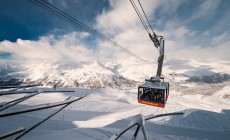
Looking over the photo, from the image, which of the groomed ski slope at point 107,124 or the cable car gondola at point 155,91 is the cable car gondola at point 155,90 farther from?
the groomed ski slope at point 107,124

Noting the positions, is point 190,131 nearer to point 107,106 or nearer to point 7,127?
point 107,106

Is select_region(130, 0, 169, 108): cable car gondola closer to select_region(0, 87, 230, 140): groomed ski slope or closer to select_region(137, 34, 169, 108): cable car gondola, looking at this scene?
select_region(137, 34, 169, 108): cable car gondola

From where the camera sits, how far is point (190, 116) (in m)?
32.4

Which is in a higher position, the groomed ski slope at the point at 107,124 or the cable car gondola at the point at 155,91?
the cable car gondola at the point at 155,91

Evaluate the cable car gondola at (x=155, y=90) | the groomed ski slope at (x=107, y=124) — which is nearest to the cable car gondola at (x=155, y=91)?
the cable car gondola at (x=155, y=90)

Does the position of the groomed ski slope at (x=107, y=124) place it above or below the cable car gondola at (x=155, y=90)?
below

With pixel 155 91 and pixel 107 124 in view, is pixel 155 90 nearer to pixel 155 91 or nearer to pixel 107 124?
pixel 155 91

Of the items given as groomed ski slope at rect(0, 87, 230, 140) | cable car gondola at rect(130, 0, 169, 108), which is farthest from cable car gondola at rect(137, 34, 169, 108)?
groomed ski slope at rect(0, 87, 230, 140)

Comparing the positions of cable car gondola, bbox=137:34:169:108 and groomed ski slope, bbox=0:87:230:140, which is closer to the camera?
cable car gondola, bbox=137:34:169:108

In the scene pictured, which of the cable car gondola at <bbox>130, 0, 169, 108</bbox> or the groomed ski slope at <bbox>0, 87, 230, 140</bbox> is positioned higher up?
the cable car gondola at <bbox>130, 0, 169, 108</bbox>

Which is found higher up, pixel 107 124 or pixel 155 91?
pixel 155 91

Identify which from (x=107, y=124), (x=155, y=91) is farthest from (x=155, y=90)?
(x=107, y=124)

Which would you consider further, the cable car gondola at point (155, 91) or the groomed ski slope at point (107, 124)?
the groomed ski slope at point (107, 124)

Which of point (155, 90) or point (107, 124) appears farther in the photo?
point (107, 124)
